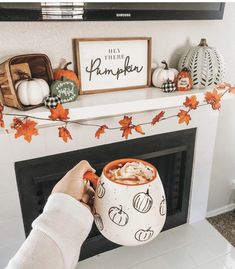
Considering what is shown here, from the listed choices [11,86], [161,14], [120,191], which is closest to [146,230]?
[120,191]

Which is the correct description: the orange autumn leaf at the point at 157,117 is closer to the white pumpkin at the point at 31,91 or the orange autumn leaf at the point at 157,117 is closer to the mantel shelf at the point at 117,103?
the mantel shelf at the point at 117,103

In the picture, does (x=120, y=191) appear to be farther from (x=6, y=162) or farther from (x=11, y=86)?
(x=6, y=162)

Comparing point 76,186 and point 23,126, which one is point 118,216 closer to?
point 76,186

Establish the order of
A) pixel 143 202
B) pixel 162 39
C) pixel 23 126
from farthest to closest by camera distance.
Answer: pixel 162 39 → pixel 23 126 → pixel 143 202

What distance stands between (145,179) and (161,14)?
2.64ft

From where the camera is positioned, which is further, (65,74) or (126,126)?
(126,126)

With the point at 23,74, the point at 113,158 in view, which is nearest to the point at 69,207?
the point at 23,74

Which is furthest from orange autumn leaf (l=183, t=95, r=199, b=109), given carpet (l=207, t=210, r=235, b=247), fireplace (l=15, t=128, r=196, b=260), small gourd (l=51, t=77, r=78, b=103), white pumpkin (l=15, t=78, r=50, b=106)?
carpet (l=207, t=210, r=235, b=247)

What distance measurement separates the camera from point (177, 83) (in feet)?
3.78

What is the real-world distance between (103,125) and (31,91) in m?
0.36

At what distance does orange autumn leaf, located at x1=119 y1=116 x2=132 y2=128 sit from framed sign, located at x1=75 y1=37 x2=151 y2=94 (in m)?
0.13

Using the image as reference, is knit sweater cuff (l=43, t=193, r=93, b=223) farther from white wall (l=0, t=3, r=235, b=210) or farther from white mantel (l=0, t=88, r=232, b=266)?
white wall (l=0, t=3, r=235, b=210)

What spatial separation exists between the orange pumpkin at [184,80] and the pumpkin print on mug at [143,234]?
29.7 inches

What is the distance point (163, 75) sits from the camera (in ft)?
3.81
